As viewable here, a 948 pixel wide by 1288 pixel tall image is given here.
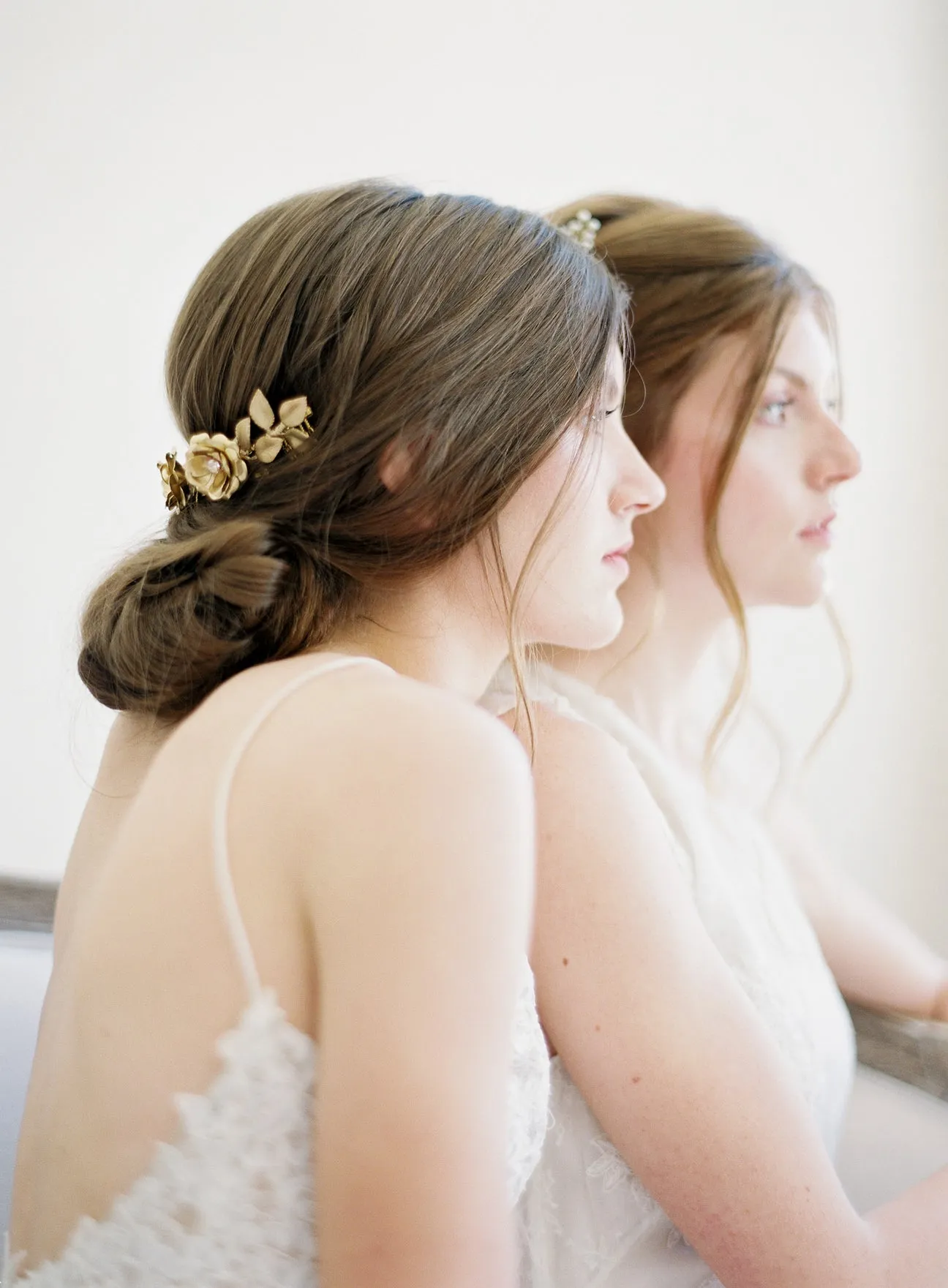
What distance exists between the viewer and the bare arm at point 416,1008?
1.99 ft

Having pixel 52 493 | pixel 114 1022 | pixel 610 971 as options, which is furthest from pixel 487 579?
pixel 52 493

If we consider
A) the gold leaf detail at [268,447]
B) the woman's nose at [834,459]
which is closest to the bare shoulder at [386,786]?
the gold leaf detail at [268,447]

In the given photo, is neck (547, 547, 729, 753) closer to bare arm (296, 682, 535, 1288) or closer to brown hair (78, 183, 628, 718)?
brown hair (78, 183, 628, 718)

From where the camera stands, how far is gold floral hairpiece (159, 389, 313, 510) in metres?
0.83

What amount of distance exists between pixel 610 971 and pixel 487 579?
309mm

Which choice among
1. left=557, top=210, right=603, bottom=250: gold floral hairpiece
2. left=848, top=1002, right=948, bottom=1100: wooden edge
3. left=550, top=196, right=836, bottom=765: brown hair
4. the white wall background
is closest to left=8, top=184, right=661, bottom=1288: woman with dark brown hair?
left=550, top=196, right=836, bottom=765: brown hair

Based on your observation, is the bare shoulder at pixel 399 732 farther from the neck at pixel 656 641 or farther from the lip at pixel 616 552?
the neck at pixel 656 641

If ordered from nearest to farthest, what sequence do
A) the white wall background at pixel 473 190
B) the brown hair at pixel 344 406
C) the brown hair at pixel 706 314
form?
the brown hair at pixel 344 406, the brown hair at pixel 706 314, the white wall background at pixel 473 190

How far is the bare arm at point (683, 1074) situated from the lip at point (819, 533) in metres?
0.52

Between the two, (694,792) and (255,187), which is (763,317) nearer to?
(694,792)

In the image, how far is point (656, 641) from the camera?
1.33 meters

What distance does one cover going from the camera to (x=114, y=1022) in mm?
698

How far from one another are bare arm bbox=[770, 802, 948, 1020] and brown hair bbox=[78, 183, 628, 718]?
79cm

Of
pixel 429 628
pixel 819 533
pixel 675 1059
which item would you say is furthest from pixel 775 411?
pixel 675 1059
